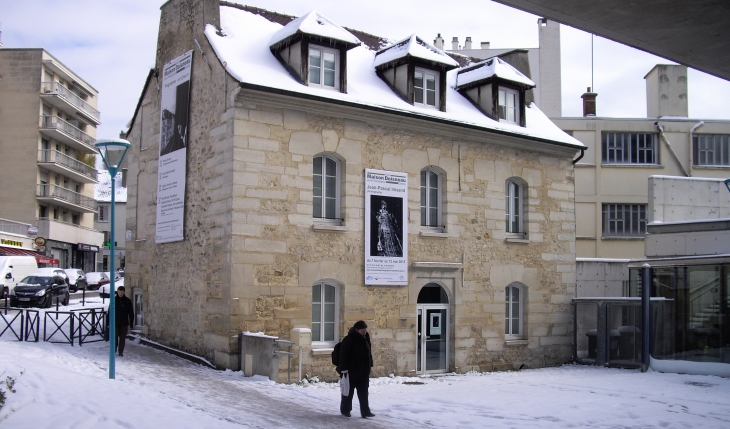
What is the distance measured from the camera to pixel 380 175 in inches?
690

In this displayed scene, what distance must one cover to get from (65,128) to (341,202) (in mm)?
38390

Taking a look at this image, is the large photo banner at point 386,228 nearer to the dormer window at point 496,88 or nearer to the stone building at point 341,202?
the stone building at point 341,202

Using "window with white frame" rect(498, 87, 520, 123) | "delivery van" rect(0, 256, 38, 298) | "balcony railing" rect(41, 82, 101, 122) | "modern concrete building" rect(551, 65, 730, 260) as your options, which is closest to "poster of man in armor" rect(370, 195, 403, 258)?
"window with white frame" rect(498, 87, 520, 123)

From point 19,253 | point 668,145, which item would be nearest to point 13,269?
point 19,253

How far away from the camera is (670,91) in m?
36.1

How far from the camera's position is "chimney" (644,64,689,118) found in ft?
118

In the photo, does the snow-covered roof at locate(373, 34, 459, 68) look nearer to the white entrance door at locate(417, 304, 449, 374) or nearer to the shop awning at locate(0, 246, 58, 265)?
the white entrance door at locate(417, 304, 449, 374)

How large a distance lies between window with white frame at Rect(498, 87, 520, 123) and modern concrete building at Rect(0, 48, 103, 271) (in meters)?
34.4

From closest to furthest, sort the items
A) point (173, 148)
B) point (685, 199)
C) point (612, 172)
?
point (173, 148), point (685, 199), point (612, 172)

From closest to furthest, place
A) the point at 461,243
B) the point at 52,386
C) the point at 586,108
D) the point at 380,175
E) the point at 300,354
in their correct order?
1. the point at 52,386
2. the point at 300,354
3. the point at 380,175
4. the point at 461,243
5. the point at 586,108

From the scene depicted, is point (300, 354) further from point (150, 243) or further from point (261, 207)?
point (150, 243)

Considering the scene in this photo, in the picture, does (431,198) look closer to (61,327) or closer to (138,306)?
(138,306)

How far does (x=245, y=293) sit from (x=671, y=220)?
12857mm

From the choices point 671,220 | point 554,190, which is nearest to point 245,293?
point 554,190
